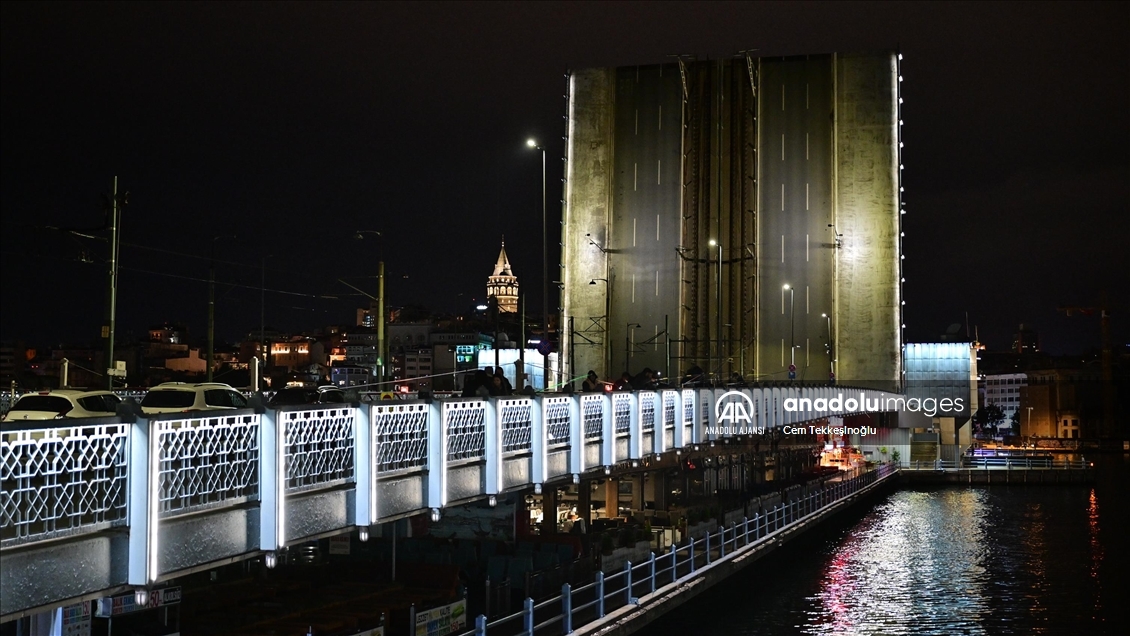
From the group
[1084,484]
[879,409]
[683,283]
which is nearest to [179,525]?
[683,283]

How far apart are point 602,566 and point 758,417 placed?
573 centimetres

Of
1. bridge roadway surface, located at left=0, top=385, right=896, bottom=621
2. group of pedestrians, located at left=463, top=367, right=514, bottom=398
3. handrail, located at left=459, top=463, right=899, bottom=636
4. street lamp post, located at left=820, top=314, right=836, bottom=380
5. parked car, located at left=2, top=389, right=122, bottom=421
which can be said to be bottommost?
handrail, located at left=459, top=463, right=899, bottom=636

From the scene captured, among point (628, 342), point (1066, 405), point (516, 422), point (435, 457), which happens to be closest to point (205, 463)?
point (435, 457)

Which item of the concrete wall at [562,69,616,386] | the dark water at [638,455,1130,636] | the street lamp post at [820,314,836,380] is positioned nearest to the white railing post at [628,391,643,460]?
the dark water at [638,455,1130,636]

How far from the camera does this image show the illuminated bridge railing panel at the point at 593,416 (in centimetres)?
1644

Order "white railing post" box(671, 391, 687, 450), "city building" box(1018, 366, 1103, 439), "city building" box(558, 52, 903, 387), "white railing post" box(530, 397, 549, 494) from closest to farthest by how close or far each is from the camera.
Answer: "white railing post" box(530, 397, 549, 494)
"white railing post" box(671, 391, 687, 450)
"city building" box(558, 52, 903, 387)
"city building" box(1018, 366, 1103, 439)

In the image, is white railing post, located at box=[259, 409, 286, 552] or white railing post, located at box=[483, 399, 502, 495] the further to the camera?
white railing post, located at box=[483, 399, 502, 495]

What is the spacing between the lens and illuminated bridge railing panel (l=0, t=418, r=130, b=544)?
21.4 ft

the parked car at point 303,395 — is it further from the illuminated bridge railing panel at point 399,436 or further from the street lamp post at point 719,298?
the street lamp post at point 719,298

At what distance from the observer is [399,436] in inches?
436

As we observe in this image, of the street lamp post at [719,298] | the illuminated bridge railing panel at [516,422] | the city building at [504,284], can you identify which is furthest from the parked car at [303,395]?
the city building at [504,284]

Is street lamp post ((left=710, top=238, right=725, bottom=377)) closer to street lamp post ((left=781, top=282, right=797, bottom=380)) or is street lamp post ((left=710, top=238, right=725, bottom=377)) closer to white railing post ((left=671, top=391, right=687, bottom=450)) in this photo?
street lamp post ((left=781, top=282, right=797, bottom=380))

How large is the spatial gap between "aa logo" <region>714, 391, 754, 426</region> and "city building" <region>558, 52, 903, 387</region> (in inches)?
507

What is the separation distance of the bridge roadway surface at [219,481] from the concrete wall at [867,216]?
29.3 m
